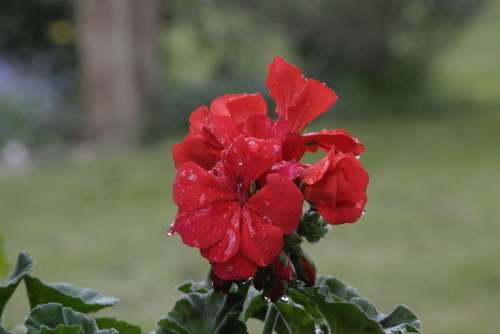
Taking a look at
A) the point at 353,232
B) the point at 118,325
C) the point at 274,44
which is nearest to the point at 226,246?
the point at 118,325

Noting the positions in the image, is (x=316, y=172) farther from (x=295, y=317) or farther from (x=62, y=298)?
(x=62, y=298)

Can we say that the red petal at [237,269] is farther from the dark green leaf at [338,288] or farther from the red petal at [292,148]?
the dark green leaf at [338,288]

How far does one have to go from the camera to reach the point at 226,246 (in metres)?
1.21

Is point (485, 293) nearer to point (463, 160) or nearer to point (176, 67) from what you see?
point (463, 160)

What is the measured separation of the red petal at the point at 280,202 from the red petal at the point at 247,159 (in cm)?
2

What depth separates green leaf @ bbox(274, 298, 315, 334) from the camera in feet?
4.25

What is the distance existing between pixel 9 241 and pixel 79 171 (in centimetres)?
234

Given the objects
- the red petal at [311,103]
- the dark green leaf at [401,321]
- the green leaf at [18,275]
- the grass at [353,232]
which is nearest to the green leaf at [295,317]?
the dark green leaf at [401,321]

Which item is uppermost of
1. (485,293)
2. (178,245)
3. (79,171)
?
(79,171)

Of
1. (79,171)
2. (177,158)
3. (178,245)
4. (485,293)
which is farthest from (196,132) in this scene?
(79,171)

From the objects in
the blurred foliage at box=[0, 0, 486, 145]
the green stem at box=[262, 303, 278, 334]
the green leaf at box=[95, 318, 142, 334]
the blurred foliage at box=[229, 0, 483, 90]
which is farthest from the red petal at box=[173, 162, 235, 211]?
the blurred foliage at box=[229, 0, 483, 90]

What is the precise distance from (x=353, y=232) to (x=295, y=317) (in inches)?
221

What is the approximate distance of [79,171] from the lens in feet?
29.8

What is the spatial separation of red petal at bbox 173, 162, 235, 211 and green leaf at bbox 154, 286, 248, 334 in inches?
5.2
